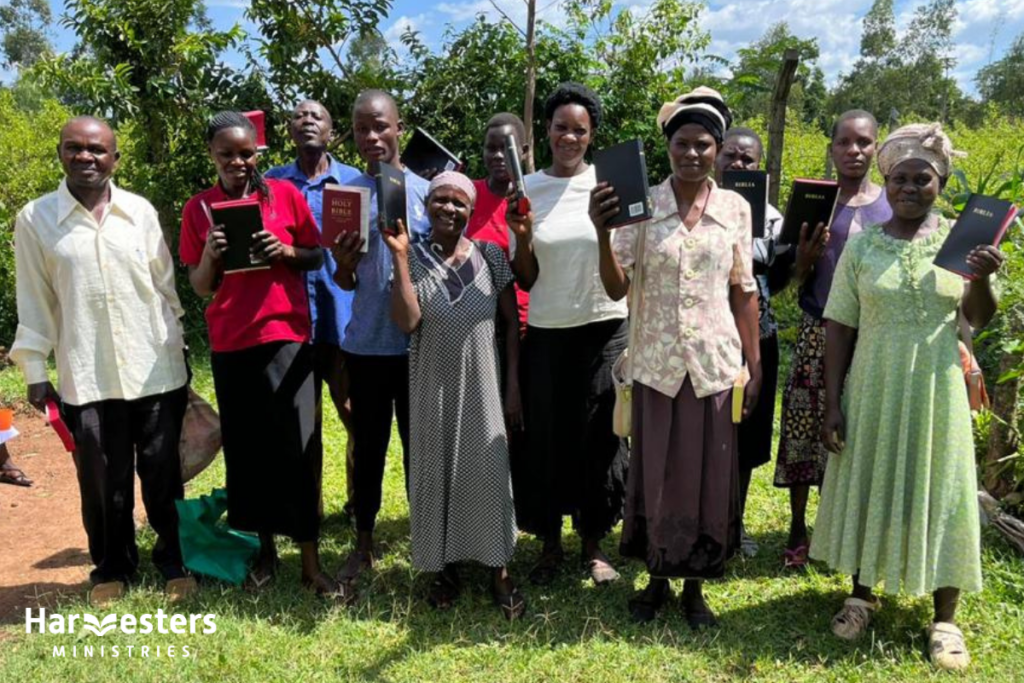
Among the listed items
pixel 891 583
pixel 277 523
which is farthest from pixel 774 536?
pixel 277 523

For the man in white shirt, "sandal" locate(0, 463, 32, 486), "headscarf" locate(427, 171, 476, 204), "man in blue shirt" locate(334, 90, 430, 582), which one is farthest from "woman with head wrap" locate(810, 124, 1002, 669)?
"sandal" locate(0, 463, 32, 486)

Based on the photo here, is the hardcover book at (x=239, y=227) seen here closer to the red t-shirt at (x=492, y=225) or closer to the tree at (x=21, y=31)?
the red t-shirt at (x=492, y=225)

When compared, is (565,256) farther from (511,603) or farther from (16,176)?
(16,176)

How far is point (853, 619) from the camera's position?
3223mm

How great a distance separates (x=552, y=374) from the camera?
3482 millimetres

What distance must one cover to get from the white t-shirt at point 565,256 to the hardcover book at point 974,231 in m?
1.22

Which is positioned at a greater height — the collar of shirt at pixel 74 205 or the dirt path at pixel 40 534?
the collar of shirt at pixel 74 205

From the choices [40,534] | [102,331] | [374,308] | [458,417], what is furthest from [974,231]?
[40,534]

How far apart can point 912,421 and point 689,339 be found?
855 mm

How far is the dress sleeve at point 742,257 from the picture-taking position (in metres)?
3.04

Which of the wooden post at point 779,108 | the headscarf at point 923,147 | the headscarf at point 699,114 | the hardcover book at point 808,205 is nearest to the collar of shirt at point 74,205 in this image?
the headscarf at point 699,114

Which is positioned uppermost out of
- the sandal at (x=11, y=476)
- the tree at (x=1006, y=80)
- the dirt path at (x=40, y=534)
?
the tree at (x=1006, y=80)

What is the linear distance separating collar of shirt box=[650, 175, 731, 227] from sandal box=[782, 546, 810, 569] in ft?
5.81

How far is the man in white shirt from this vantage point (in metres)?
3.38
